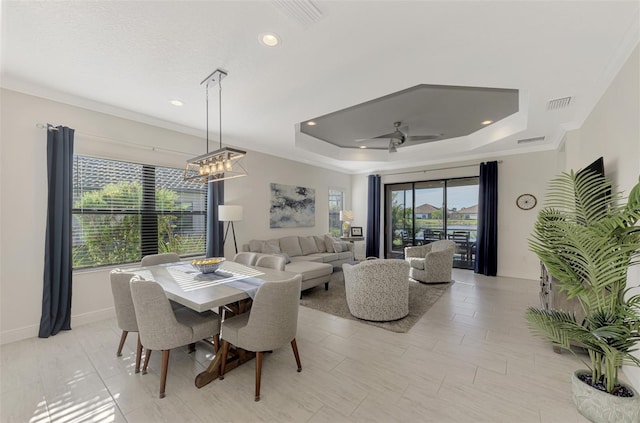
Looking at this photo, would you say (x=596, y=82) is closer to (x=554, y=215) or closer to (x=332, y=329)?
(x=554, y=215)

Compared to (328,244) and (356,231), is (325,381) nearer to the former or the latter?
(328,244)

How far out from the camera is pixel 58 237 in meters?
3.13

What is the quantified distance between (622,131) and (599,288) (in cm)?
169

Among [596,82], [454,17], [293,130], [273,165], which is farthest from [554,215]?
[273,165]

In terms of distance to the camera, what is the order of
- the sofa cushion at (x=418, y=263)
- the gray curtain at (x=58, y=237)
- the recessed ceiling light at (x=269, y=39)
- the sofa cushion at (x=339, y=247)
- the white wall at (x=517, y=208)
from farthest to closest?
the sofa cushion at (x=339, y=247)
the white wall at (x=517, y=208)
the sofa cushion at (x=418, y=263)
the gray curtain at (x=58, y=237)
the recessed ceiling light at (x=269, y=39)

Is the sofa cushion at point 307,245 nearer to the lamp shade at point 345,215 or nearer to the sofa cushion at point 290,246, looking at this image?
the sofa cushion at point 290,246

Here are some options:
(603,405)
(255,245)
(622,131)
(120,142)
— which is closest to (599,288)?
(603,405)

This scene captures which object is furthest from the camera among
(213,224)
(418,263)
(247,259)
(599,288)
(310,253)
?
(310,253)

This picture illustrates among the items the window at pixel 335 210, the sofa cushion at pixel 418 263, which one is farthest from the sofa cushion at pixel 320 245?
the sofa cushion at pixel 418 263

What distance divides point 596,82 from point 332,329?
13.4ft

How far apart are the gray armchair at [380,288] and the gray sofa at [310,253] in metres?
1.17

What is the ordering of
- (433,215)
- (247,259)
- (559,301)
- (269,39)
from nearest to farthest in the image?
(269,39) → (559,301) → (247,259) → (433,215)

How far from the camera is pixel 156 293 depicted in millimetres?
2002

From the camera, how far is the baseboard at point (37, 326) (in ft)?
9.46
